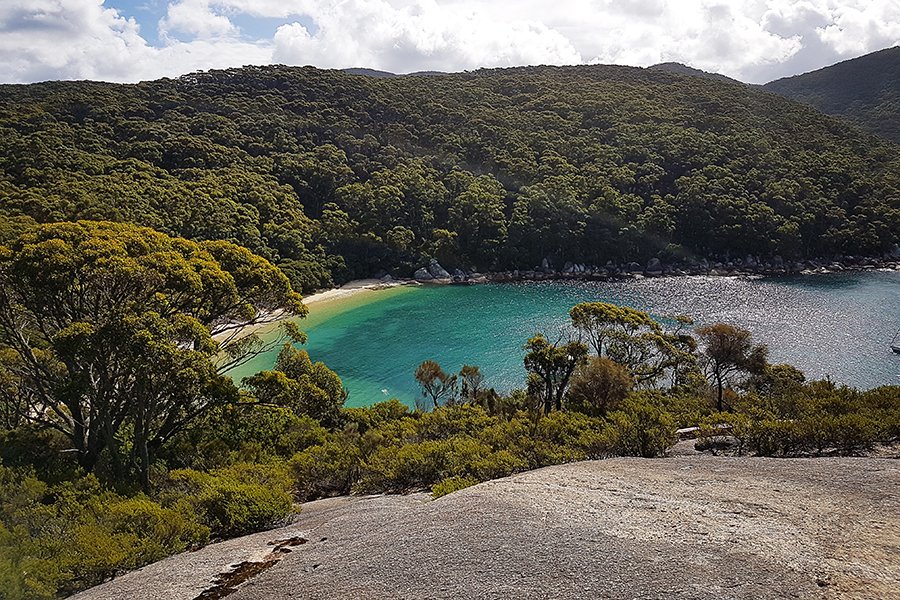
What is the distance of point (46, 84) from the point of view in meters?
112

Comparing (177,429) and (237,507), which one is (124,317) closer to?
(237,507)

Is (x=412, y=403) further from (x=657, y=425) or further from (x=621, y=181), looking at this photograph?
(x=621, y=181)

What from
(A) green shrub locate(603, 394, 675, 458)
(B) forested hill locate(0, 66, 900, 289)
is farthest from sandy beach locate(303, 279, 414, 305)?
(A) green shrub locate(603, 394, 675, 458)

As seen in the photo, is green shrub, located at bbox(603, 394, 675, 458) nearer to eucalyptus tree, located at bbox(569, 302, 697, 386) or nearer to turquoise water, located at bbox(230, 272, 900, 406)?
eucalyptus tree, located at bbox(569, 302, 697, 386)

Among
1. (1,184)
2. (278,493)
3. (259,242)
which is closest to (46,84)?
(1,184)

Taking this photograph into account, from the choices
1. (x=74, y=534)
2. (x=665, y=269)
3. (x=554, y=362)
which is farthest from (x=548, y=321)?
(x=74, y=534)

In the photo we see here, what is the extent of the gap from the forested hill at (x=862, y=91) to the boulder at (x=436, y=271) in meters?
126

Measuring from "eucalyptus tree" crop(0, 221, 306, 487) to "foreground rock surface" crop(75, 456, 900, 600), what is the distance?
5.23 metres

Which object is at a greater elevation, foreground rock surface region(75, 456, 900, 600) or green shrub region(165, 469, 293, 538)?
foreground rock surface region(75, 456, 900, 600)

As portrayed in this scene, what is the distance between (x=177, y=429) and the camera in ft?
58.5

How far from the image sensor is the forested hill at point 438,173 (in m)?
65.2

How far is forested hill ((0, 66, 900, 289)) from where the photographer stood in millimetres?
65250

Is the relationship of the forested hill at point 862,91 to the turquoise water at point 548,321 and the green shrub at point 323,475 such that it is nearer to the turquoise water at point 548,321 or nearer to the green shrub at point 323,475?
the turquoise water at point 548,321

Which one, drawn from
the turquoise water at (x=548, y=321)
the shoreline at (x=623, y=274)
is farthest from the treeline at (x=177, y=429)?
the shoreline at (x=623, y=274)
